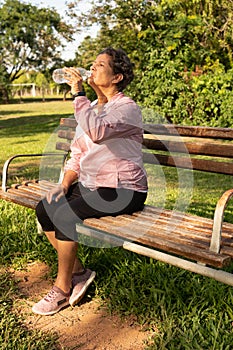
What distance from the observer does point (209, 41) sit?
11.6 m

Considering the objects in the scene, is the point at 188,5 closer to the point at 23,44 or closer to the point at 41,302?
the point at 41,302

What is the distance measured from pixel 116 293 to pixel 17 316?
60cm

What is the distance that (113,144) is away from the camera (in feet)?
9.53

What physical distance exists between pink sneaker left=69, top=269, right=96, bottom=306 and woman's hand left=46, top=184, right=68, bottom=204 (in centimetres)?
51

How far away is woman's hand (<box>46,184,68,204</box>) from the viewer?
3039 mm

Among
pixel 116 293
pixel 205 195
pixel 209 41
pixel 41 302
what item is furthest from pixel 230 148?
pixel 209 41

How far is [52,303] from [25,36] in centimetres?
4209

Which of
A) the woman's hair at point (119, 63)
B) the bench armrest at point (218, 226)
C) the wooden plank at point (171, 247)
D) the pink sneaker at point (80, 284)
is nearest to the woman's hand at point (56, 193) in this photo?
the wooden plank at point (171, 247)

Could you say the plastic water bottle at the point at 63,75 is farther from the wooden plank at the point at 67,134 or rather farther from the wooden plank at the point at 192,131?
the wooden plank at the point at 67,134

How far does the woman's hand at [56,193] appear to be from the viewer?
3.04m

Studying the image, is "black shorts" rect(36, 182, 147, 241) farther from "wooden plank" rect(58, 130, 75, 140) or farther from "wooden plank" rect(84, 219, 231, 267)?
"wooden plank" rect(58, 130, 75, 140)

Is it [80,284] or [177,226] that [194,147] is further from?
[80,284]

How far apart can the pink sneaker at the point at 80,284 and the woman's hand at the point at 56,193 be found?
1.66 feet

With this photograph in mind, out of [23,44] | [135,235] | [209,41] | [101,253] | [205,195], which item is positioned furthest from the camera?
[23,44]
